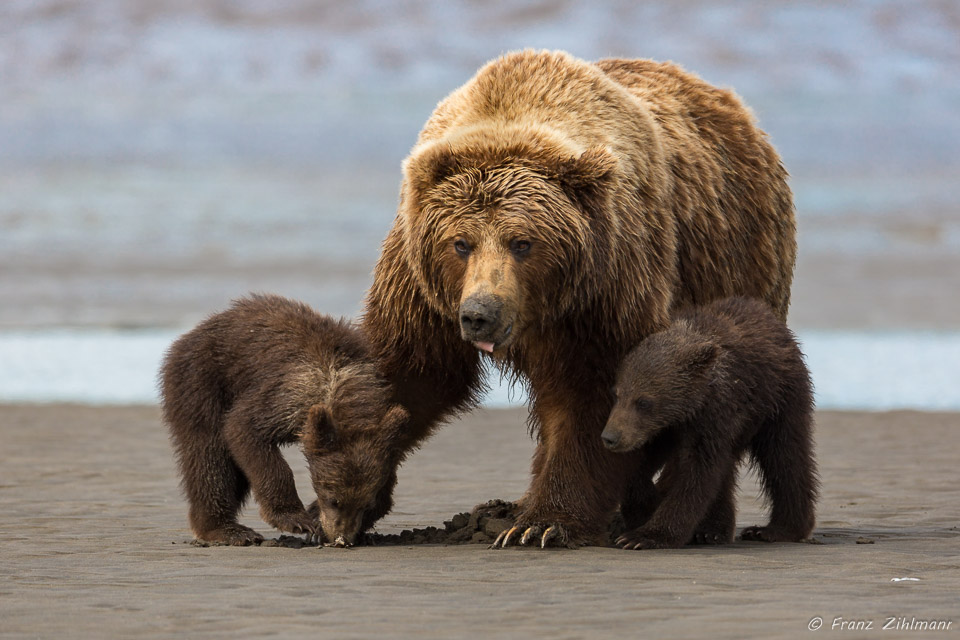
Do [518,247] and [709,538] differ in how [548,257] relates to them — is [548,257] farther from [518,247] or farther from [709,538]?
[709,538]

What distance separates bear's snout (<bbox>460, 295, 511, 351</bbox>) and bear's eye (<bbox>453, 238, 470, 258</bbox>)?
38 cm

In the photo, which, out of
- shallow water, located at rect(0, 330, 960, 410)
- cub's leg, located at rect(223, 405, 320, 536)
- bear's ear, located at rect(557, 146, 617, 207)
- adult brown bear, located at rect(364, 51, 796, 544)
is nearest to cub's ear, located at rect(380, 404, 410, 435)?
adult brown bear, located at rect(364, 51, 796, 544)

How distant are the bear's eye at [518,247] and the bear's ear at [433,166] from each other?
528 mm

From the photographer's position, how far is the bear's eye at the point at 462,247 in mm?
7203

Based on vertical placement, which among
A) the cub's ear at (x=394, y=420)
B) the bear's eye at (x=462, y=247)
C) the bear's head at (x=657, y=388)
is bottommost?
the cub's ear at (x=394, y=420)

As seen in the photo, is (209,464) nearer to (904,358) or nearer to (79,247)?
(904,358)

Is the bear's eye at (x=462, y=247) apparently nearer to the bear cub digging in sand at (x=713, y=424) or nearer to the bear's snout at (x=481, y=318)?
the bear's snout at (x=481, y=318)

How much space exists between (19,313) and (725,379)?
62.4 ft

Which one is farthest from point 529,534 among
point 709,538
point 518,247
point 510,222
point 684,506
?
point 510,222

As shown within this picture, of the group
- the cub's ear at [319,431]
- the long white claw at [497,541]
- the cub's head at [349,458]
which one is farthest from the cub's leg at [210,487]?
the long white claw at [497,541]

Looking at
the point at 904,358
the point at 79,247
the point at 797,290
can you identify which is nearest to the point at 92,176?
the point at 79,247

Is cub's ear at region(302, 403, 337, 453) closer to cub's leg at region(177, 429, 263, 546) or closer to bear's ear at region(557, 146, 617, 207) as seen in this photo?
cub's leg at region(177, 429, 263, 546)

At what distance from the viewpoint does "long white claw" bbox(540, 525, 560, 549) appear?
7.54 meters

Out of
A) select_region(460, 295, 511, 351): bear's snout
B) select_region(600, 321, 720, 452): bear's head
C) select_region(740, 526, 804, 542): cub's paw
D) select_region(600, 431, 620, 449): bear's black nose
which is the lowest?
select_region(740, 526, 804, 542): cub's paw
